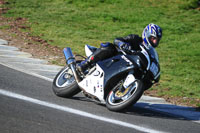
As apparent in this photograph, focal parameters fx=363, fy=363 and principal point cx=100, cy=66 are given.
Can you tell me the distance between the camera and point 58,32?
49.1ft

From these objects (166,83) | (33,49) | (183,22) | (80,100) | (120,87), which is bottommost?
(183,22)

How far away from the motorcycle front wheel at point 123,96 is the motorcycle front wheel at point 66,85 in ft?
2.64

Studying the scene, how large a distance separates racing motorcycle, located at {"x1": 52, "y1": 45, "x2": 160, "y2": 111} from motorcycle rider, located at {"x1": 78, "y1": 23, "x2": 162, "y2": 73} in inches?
3.9

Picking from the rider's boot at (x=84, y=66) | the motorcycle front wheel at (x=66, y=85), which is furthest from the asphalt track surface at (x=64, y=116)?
the rider's boot at (x=84, y=66)

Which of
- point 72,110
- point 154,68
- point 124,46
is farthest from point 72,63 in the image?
point 154,68

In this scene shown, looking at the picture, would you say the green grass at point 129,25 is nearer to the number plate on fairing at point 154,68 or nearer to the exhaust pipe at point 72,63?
the number plate on fairing at point 154,68

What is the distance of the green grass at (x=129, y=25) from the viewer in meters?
11.1

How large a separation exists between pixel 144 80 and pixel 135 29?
34.6 feet

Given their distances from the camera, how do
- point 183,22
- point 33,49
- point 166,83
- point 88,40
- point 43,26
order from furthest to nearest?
1. point 183,22
2. point 43,26
3. point 88,40
4. point 33,49
5. point 166,83

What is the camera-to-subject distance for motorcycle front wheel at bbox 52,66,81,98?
7.00m

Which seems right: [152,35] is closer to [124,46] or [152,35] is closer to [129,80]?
[124,46]

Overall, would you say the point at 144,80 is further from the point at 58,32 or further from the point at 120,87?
the point at 58,32

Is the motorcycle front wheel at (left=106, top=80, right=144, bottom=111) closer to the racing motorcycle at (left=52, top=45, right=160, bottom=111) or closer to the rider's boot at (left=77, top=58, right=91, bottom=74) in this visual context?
the racing motorcycle at (left=52, top=45, right=160, bottom=111)

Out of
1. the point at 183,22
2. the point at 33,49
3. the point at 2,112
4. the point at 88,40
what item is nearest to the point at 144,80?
the point at 2,112
